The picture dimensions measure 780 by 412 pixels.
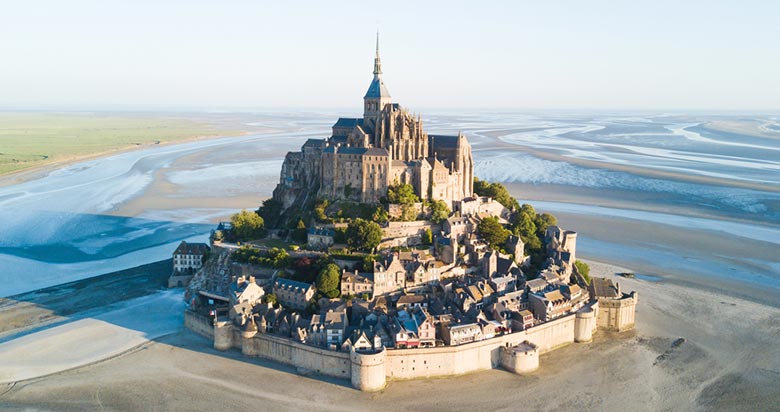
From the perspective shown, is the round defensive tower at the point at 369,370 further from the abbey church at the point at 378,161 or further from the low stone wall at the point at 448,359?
the abbey church at the point at 378,161

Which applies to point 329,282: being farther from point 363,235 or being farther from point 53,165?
point 53,165

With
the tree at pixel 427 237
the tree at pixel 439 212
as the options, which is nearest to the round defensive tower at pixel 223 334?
the tree at pixel 427 237

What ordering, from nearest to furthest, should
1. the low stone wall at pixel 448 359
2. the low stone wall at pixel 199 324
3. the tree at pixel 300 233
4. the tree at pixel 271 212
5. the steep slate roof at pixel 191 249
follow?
the low stone wall at pixel 448 359 → the low stone wall at pixel 199 324 → the tree at pixel 300 233 → the steep slate roof at pixel 191 249 → the tree at pixel 271 212

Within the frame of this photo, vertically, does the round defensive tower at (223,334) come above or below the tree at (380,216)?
below

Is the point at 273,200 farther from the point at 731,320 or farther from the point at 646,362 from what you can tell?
the point at 731,320

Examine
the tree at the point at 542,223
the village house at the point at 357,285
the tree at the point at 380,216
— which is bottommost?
the village house at the point at 357,285

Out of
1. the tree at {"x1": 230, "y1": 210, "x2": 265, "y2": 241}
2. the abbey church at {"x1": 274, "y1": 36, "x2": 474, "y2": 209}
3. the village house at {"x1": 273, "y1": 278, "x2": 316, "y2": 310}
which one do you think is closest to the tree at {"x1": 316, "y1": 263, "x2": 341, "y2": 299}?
the village house at {"x1": 273, "y1": 278, "x2": 316, "y2": 310}

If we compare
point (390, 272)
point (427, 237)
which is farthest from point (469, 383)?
point (427, 237)

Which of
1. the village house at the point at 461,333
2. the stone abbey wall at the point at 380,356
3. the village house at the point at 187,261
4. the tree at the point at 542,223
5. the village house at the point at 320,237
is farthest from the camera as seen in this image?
the tree at the point at 542,223
